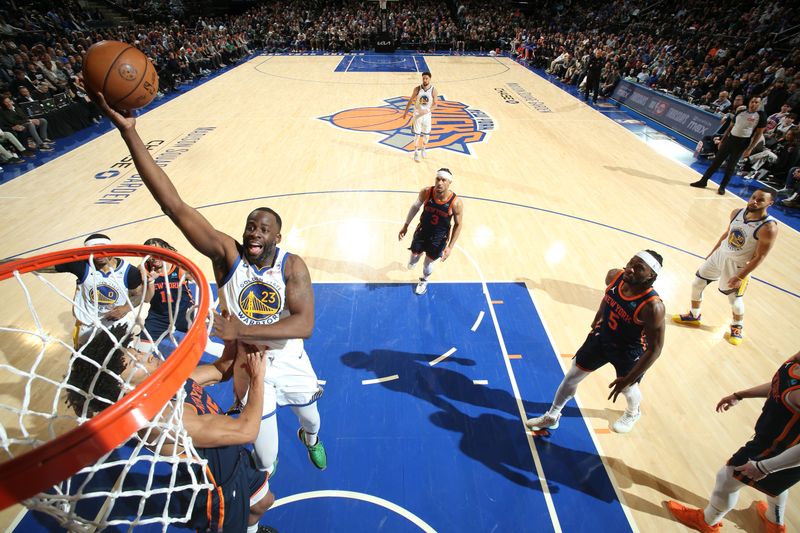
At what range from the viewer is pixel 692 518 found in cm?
326

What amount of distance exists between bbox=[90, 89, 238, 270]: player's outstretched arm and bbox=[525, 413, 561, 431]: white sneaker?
307 centimetres

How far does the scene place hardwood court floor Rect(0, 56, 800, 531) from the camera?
A: 4.12m

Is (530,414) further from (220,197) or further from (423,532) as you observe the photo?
(220,197)

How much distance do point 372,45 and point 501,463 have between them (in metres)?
26.4

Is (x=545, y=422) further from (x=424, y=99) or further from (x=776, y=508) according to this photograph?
(x=424, y=99)

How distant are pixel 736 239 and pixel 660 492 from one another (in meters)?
2.95

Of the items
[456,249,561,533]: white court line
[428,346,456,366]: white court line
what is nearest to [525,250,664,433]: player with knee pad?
[456,249,561,533]: white court line

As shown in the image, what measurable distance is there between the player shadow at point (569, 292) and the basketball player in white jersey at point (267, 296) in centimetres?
384

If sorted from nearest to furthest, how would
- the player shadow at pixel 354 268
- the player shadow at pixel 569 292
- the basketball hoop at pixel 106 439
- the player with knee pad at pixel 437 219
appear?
1. the basketball hoop at pixel 106 439
2. the player with knee pad at pixel 437 219
3. the player shadow at pixel 569 292
4. the player shadow at pixel 354 268

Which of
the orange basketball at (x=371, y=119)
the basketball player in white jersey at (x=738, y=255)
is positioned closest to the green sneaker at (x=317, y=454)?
the basketball player in white jersey at (x=738, y=255)

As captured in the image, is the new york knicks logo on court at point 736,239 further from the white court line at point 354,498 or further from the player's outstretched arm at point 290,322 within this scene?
the player's outstretched arm at point 290,322

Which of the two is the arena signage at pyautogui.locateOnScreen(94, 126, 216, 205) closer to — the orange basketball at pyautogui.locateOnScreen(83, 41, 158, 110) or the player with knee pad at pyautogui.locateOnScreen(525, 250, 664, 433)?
the orange basketball at pyautogui.locateOnScreen(83, 41, 158, 110)

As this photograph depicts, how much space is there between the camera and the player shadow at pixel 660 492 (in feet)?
10.9

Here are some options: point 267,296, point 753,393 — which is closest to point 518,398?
point 753,393
